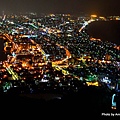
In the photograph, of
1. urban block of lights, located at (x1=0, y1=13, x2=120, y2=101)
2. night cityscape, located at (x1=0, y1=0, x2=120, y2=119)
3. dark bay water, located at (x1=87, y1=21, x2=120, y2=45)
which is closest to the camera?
night cityscape, located at (x1=0, y1=0, x2=120, y2=119)

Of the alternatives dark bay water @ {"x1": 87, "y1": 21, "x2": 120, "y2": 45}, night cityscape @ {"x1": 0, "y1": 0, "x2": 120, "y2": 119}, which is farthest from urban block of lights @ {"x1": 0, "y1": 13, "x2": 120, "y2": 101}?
dark bay water @ {"x1": 87, "y1": 21, "x2": 120, "y2": 45}

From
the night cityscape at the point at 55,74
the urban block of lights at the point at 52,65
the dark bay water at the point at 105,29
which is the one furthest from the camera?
the dark bay water at the point at 105,29

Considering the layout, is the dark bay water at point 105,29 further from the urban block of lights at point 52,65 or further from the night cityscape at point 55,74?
the urban block of lights at point 52,65

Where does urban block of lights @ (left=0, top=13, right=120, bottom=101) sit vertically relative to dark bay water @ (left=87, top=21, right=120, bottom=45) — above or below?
below

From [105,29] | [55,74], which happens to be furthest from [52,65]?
[105,29]

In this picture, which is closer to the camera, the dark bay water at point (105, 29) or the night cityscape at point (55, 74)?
the night cityscape at point (55, 74)

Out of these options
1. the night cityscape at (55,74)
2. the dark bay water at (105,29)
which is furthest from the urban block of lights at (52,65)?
the dark bay water at (105,29)

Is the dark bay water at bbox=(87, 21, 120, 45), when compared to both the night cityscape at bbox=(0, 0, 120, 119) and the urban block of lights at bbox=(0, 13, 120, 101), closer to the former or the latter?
the night cityscape at bbox=(0, 0, 120, 119)

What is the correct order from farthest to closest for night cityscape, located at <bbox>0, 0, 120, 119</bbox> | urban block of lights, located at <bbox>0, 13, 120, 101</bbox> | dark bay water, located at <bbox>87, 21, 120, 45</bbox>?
dark bay water, located at <bbox>87, 21, 120, 45</bbox> → urban block of lights, located at <bbox>0, 13, 120, 101</bbox> → night cityscape, located at <bbox>0, 0, 120, 119</bbox>

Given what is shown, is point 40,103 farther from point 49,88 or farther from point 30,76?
point 30,76

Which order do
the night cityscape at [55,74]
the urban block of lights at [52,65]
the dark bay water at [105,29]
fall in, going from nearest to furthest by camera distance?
the night cityscape at [55,74]
the urban block of lights at [52,65]
the dark bay water at [105,29]

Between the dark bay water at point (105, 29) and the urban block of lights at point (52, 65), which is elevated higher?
the dark bay water at point (105, 29)
